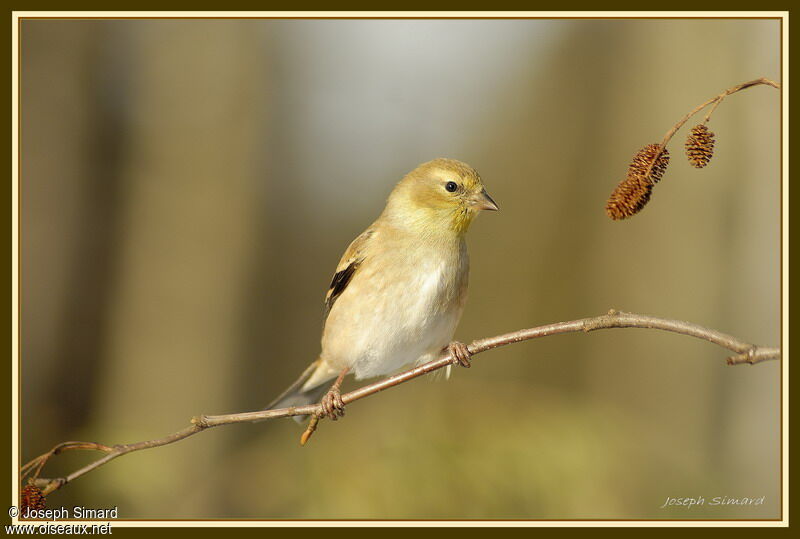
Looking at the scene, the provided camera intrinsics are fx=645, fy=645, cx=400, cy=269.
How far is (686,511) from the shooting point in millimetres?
4570

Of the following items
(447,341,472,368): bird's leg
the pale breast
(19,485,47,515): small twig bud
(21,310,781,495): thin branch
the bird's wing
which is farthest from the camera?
the bird's wing

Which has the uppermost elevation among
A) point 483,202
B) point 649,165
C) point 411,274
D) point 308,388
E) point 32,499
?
point 649,165

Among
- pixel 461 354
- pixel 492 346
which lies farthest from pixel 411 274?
pixel 492 346

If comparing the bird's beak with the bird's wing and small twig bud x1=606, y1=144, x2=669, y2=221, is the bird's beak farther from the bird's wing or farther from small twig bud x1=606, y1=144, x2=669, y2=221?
small twig bud x1=606, y1=144, x2=669, y2=221

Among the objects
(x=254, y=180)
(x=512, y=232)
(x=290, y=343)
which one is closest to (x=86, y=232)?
(x=254, y=180)

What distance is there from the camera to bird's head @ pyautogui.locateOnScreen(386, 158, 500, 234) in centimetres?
350

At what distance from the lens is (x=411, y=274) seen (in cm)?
352

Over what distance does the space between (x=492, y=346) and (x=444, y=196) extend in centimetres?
144

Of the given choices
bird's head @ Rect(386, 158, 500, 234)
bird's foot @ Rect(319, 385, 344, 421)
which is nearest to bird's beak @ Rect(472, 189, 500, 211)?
bird's head @ Rect(386, 158, 500, 234)

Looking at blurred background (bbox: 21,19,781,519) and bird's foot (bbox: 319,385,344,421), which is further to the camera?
blurred background (bbox: 21,19,781,519)

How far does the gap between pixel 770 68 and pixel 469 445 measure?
5.28m

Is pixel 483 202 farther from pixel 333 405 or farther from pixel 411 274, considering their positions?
pixel 333 405

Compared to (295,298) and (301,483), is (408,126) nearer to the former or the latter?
(301,483)

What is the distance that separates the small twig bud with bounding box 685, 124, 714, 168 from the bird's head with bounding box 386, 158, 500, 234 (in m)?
1.38
